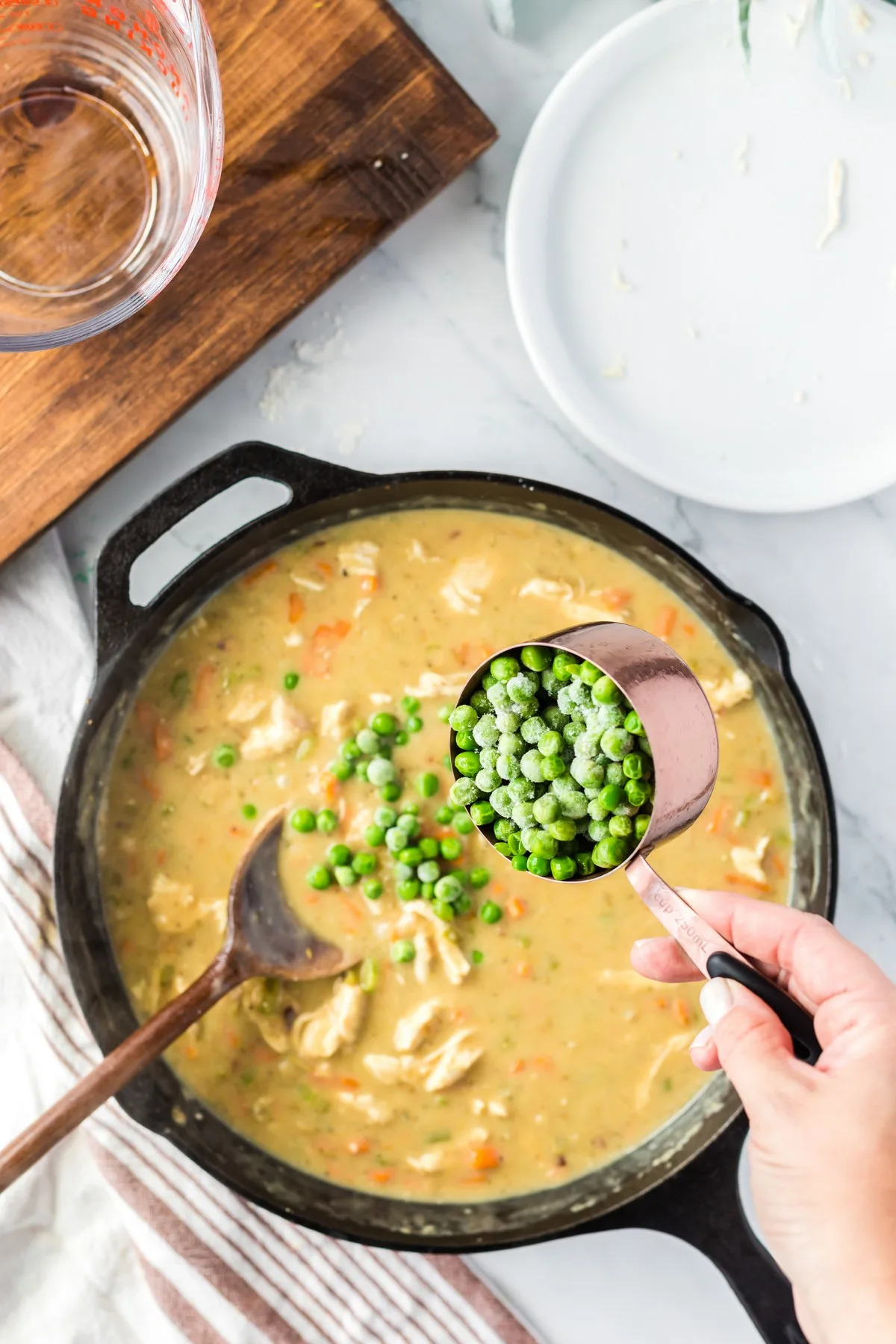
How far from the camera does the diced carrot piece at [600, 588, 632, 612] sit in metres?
2.99

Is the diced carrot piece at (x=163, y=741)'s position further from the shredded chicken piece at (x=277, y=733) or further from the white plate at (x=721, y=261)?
the white plate at (x=721, y=261)

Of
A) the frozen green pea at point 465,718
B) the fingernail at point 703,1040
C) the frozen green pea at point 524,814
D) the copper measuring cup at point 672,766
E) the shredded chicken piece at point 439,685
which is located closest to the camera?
the copper measuring cup at point 672,766

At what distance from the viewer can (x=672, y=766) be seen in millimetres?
2086

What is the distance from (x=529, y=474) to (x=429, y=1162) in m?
1.77

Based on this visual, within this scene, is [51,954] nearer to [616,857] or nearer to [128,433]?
[128,433]

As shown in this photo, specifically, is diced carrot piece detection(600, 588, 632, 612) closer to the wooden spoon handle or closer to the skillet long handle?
the skillet long handle

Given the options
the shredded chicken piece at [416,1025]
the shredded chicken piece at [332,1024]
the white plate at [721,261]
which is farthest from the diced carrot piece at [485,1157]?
the white plate at [721,261]

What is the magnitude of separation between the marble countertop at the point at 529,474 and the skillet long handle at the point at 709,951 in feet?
3.48

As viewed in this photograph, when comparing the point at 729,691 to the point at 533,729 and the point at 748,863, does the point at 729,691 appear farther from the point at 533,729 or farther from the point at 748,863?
the point at 533,729

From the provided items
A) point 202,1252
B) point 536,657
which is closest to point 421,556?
point 536,657

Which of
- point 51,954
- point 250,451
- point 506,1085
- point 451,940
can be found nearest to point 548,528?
point 250,451

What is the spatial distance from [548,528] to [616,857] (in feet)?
3.73

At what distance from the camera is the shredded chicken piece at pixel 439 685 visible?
2.95 metres

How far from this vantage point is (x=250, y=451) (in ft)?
9.00
